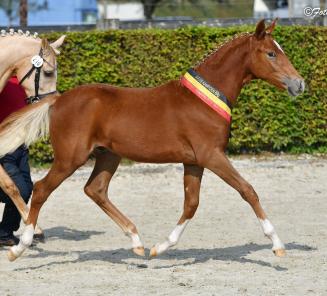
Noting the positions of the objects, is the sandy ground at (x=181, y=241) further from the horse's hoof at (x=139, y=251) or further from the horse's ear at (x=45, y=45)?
the horse's ear at (x=45, y=45)

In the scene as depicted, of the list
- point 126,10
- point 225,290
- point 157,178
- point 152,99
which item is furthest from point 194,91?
point 126,10

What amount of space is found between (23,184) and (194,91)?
198cm

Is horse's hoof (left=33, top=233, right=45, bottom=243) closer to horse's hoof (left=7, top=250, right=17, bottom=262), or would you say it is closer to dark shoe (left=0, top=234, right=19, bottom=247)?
dark shoe (left=0, top=234, right=19, bottom=247)

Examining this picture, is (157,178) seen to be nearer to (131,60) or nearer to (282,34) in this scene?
(131,60)

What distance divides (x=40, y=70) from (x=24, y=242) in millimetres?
1529

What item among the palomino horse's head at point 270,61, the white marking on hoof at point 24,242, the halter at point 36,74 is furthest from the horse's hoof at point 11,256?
the palomino horse's head at point 270,61

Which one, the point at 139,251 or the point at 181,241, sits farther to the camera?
the point at 181,241

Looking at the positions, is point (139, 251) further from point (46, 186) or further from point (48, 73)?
point (48, 73)

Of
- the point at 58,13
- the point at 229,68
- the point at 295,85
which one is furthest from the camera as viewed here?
the point at 58,13

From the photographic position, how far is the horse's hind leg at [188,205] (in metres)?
6.41

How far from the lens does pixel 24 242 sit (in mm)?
6301

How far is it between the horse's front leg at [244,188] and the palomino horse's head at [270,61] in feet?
2.43

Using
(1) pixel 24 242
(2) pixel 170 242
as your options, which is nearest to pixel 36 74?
(1) pixel 24 242

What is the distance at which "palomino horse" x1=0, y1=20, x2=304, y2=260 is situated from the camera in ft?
20.5
